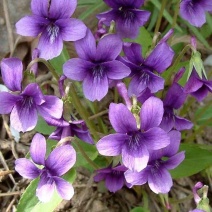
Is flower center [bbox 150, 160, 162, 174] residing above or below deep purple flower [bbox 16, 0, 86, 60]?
below

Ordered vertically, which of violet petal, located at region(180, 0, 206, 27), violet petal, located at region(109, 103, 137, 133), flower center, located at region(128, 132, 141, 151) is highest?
violet petal, located at region(180, 0, 206, 27)

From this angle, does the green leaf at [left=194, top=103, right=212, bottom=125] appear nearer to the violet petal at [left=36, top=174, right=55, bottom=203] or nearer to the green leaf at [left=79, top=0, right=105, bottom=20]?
the green leaf at [left=79, top=0, right=105, bottom=20]

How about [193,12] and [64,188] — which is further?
[193,12]

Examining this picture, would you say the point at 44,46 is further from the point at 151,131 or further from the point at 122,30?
the point at 151,131

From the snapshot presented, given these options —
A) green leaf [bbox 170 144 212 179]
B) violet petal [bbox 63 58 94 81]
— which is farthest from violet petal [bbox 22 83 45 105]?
Result: green leaf [bbox 170 144 212 179]

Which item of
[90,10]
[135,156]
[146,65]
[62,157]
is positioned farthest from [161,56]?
[90,10]

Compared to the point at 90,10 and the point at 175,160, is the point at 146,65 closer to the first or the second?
the point at 175,160
